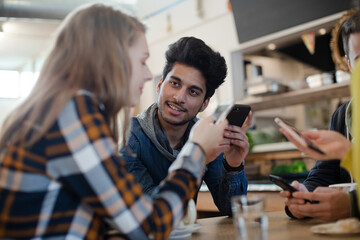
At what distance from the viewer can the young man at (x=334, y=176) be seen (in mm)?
1044

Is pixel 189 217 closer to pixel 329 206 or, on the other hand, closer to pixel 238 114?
pixel 329 206

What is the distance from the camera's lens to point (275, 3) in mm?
3930

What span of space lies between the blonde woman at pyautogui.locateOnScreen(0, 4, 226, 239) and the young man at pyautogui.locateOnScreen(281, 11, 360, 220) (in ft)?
1.49

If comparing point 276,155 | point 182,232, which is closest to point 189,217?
point 182,232

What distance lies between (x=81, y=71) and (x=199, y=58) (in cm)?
97

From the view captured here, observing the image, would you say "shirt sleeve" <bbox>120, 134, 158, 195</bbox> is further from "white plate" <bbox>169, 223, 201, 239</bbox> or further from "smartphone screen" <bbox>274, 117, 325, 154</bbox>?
"smartphone screen" <bbox>274, 117, 325, 154</bbox>

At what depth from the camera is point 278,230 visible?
1011mm

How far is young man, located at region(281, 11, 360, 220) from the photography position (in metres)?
1.04

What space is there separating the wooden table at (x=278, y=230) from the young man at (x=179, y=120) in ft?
0.88

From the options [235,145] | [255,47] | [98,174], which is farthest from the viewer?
[255,47]

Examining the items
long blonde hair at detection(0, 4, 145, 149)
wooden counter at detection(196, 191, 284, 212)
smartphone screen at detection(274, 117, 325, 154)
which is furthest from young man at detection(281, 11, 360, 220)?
wooden counter at detection(196, 191, 284, 212)

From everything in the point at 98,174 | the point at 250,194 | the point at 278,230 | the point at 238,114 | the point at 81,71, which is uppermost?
the point at 81,71

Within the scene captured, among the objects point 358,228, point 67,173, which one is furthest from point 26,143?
point 358,228

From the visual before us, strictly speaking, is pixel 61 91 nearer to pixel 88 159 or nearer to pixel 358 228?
pixel 88 159
